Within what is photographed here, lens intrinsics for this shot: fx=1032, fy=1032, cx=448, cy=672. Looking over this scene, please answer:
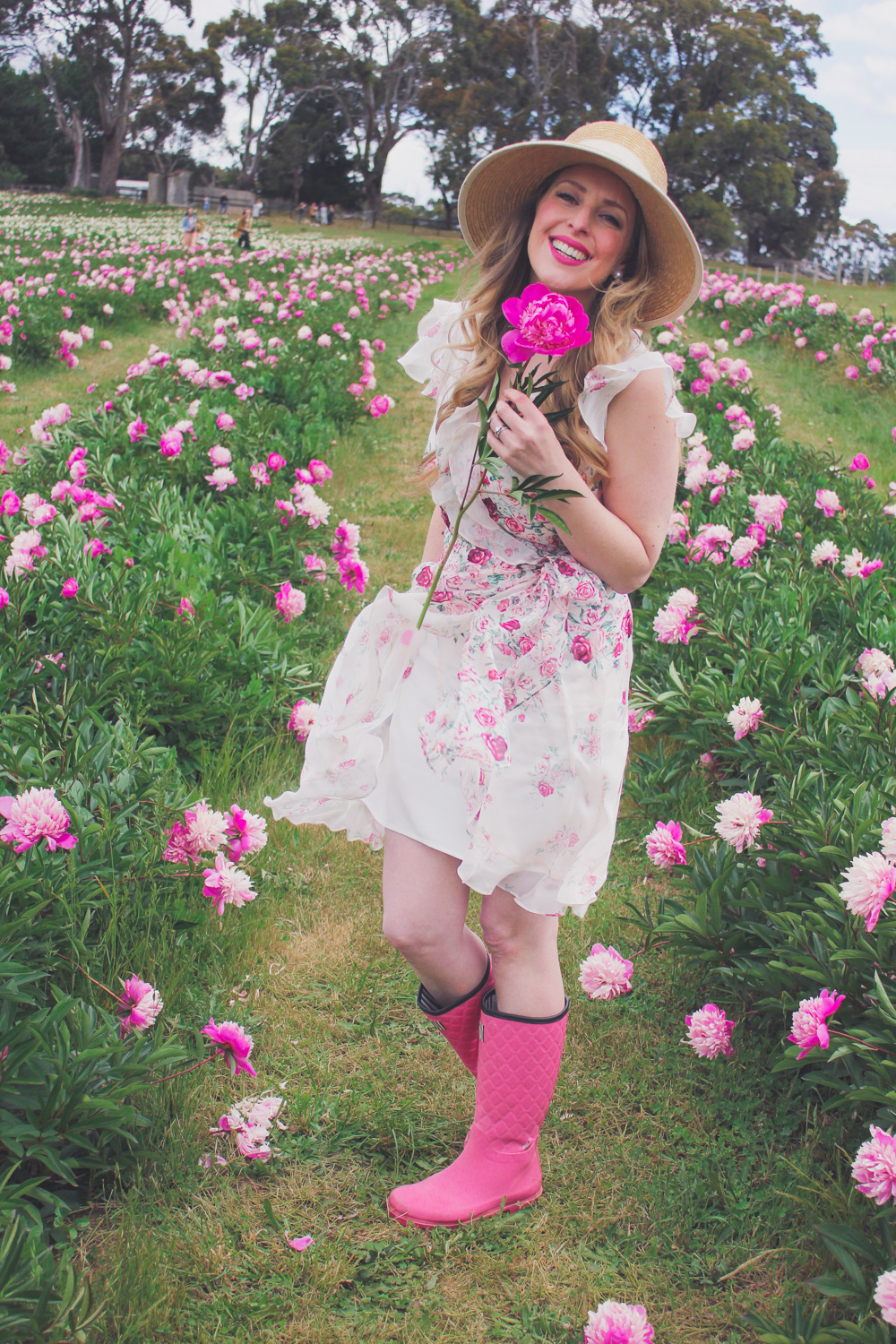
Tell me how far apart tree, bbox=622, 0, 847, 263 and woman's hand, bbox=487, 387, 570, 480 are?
39410 millimetres

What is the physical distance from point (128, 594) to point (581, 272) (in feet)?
7.02

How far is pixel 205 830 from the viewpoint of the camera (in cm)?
251

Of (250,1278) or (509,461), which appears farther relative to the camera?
(250,1278)

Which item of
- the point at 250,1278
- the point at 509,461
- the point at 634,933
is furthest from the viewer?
the point at 634,933

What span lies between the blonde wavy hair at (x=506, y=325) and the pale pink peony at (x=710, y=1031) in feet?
4.23

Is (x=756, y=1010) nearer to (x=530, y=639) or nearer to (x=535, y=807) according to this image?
(x=535, y=807)

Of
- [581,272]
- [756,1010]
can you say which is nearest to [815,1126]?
[756,1010]

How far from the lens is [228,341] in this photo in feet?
28.9

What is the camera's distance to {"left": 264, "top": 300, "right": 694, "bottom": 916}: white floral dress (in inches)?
78.2

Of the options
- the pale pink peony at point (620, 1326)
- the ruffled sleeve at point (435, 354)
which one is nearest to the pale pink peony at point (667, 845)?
the pale pink peony at point (620, 1326)

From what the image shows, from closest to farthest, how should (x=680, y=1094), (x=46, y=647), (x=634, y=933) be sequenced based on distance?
(x=680, y=1094)
(x=634, y=933)
(x=46, y=647)

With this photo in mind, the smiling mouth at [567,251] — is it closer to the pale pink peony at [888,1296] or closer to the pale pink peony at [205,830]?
the pale pink peony at [205,830]

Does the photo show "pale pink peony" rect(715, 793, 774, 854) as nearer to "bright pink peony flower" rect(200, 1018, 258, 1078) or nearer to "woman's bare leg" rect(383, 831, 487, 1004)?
"woman's bare leg" rect(383, 831, 487, 1004)

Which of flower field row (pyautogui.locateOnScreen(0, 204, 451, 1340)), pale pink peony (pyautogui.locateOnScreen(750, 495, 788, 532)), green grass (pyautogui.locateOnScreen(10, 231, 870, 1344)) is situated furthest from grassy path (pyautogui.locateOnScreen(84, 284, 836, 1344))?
pale pink peony (pyautogui.locateOnScreen(750, 495, 788, 532))
